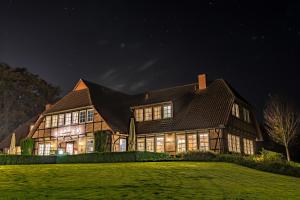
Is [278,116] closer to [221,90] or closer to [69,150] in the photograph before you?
[221,90]

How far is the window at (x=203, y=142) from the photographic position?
28.7 m

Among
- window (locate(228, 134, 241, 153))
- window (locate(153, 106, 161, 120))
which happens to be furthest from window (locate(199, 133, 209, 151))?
window (locate(153, 106, 161, 120))

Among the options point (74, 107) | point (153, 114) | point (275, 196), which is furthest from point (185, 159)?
point (74, 107)

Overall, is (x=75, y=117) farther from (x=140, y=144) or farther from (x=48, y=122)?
(x=140, y=144)

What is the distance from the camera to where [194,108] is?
3150cm

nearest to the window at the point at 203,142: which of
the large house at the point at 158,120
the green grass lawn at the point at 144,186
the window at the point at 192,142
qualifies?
the large house at the point at 158,120

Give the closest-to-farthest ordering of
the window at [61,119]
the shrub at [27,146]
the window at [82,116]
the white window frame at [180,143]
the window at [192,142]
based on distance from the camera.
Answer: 1. the window at [192,142]
2. the white window frame at [180,143]
3. the window at [82,116]
4. the shrub at [27,146]
5. the window at [61,119]

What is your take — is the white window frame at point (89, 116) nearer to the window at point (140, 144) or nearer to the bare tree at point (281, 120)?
the window at point (140, 144)

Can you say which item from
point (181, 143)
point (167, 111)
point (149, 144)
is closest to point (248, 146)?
point (181, 143)

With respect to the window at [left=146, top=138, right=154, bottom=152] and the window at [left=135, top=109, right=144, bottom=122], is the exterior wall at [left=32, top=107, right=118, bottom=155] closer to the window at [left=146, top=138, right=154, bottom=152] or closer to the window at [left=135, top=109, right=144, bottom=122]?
the window at [left=146, top=138, right=154, bottom=152]

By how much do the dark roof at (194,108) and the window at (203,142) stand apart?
85 centimetres

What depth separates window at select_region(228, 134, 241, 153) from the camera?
29337mm

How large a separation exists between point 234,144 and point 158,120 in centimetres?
743

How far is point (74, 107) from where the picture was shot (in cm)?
3509
